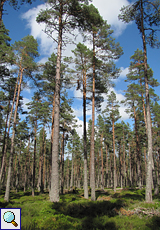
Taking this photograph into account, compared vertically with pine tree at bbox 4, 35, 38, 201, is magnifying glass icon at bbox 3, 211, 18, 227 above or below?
below

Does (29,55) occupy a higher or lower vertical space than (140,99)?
higher

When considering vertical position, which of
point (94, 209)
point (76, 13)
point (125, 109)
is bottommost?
point (94, 209)

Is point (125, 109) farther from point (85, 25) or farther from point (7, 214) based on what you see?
point (7, 214)

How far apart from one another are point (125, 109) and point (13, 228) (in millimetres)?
22301

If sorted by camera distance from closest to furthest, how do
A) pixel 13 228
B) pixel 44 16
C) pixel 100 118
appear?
pixel 13 228, pixel 44 16, pixel 100 118

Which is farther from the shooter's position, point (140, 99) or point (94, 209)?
point (140, 99)

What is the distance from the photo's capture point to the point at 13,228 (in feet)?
13.8

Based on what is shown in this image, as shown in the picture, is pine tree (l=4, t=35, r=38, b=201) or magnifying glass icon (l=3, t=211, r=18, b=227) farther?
pine tree (l=4, t=35, r=38, b=201)

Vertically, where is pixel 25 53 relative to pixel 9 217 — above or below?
above

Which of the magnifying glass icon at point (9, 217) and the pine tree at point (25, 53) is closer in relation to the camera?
the magnifying glass icon at point (9, 217)

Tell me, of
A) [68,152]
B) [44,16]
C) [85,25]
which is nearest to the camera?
[44,16]

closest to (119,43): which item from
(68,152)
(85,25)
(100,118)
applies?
(85,25)

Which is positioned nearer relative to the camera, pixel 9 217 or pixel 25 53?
pixel 9 217

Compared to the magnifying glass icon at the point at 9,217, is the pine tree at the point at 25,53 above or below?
above
